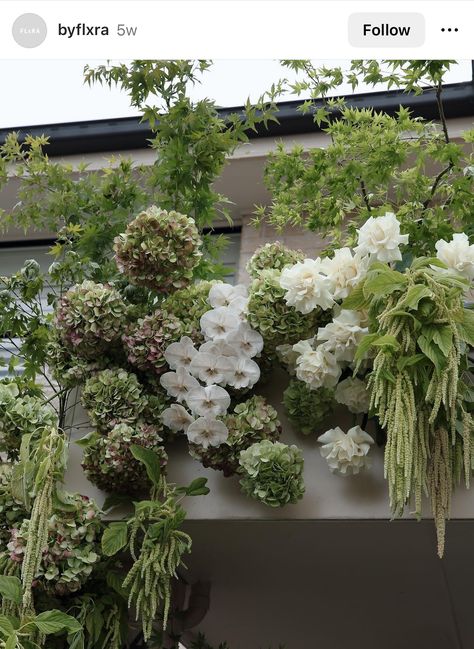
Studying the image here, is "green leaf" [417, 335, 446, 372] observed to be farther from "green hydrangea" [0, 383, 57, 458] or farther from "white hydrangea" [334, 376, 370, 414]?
"green hydrangea" [0, 383, 57, 458]

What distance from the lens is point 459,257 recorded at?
1.51 metres

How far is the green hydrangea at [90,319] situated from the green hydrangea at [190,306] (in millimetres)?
123

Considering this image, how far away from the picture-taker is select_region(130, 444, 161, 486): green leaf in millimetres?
1601

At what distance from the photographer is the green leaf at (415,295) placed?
1379 mm

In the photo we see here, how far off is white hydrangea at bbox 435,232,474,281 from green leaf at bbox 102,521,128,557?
80 cm

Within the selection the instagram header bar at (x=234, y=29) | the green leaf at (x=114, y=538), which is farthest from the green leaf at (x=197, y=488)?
the instagram header bar at (x=234, y=29)

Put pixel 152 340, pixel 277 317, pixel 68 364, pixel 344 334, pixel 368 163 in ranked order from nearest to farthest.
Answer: pixel 344 334 < pixel 277 317 < pixel 152 340 < pixel 68 364 < pixel 368 163

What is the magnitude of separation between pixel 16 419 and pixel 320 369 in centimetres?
70

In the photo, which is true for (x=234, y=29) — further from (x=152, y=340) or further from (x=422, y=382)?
(x=422, y=382)

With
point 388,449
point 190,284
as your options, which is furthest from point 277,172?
point 388,449

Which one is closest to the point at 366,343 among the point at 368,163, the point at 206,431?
the point at 206,431

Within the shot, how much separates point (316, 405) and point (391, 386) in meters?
0.27

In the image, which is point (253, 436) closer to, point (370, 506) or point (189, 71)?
point (370, 506)

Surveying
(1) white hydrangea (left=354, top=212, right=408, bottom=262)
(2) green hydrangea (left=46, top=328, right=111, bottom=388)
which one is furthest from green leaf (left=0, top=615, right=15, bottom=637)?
(1) white hydrangea (left=354, top=212, right=408, bottom=262)
